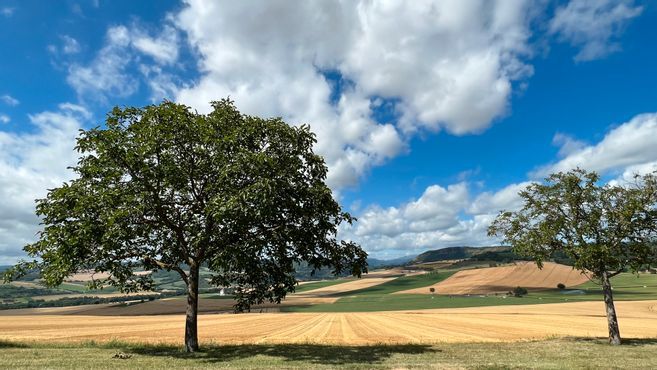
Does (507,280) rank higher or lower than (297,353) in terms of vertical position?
lower

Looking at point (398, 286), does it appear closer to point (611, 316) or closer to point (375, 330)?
point (375, 330)

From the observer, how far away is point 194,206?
24.3m

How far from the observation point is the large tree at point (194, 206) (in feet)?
69.7

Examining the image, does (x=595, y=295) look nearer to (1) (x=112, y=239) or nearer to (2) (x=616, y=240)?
(2) (x=616, y=240)

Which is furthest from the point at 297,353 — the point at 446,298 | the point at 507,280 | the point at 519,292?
Result: the point at 507,280

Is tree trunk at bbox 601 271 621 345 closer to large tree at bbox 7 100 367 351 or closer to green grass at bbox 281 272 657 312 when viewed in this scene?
large tree at bbox 7 100 367 351

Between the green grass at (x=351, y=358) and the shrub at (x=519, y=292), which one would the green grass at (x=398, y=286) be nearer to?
the shrub at (x=519, y=292)

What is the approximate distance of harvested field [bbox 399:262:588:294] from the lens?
14562 centimetres

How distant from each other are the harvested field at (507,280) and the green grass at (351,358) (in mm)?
125282

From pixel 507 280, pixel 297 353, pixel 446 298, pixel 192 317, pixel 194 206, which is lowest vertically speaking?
pixel 446 298

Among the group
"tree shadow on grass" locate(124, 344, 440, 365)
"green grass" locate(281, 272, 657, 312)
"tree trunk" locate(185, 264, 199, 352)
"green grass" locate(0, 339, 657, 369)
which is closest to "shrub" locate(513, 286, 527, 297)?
"green grass" locate(281, 272, 657, 312)

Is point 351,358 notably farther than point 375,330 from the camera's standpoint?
No

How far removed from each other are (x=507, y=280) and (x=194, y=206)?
157 meters

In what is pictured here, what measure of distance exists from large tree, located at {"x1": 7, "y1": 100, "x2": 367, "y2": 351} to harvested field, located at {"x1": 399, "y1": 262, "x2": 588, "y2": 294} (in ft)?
434
